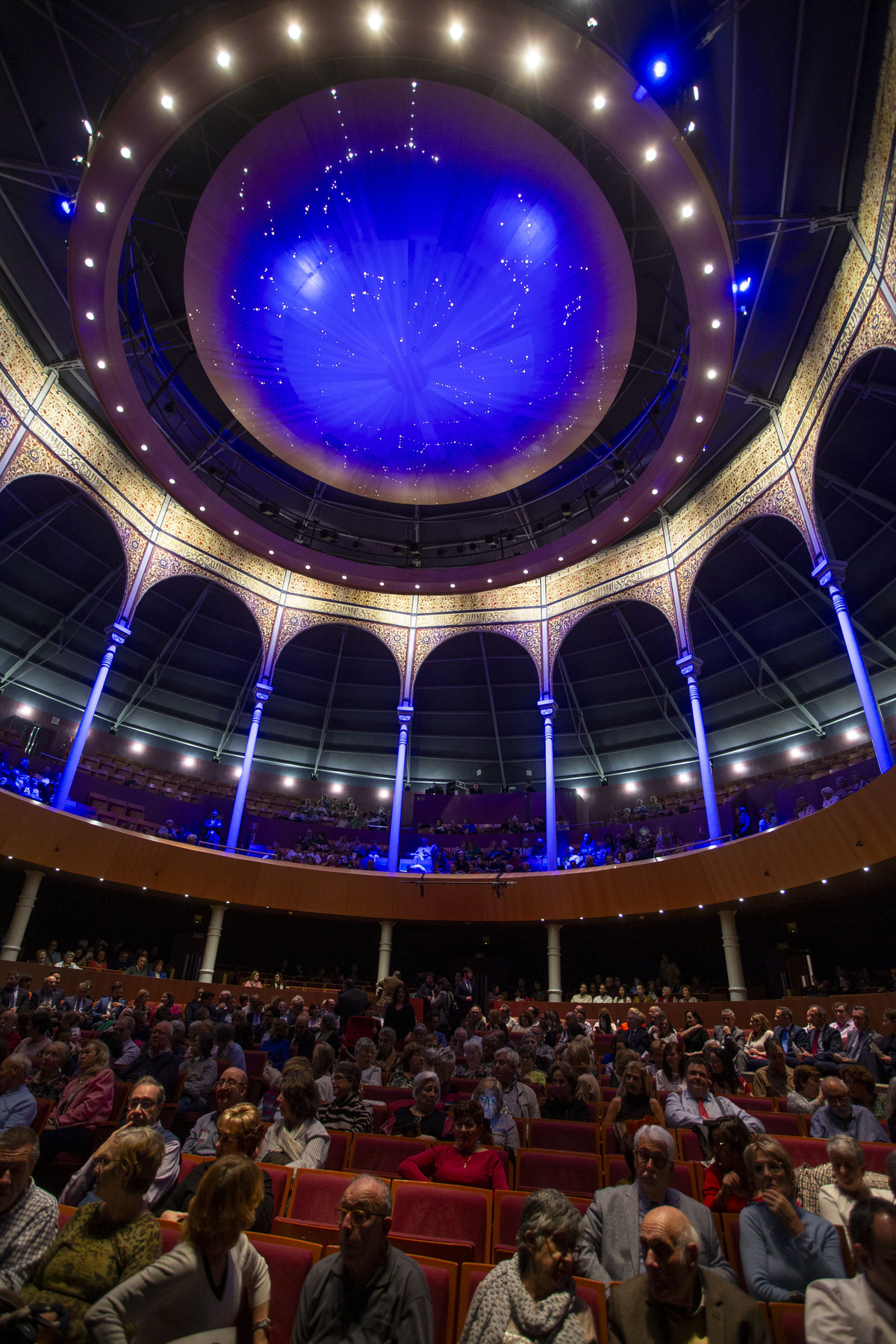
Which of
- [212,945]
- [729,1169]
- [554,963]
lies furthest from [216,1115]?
[554,963]

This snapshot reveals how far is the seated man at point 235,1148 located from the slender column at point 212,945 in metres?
12.9

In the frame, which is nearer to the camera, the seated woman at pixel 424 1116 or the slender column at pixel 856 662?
the seated woman at pixel 424 1116

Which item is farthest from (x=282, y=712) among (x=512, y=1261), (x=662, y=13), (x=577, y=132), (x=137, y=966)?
(x=512, y=1261)

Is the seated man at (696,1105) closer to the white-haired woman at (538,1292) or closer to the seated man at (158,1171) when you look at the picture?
the white-haired woman at (538,1292)

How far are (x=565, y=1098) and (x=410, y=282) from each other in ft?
38.1

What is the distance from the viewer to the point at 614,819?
21203mm

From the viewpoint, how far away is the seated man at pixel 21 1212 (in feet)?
9.12

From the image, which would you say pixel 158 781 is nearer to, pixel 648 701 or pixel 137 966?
pixel 137 966

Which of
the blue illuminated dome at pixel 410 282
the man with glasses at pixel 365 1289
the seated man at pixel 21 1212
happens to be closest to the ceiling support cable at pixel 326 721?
the blue illuminated dome at pixel 410 282

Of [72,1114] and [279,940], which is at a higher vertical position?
[279,940]

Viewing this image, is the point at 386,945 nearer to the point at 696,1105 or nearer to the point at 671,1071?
the point at 671,1071

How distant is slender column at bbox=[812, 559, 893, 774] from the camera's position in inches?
447

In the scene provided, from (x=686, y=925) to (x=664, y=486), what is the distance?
10.0m

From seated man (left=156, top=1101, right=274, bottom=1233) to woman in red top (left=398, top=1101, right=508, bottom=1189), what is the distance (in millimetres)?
899
